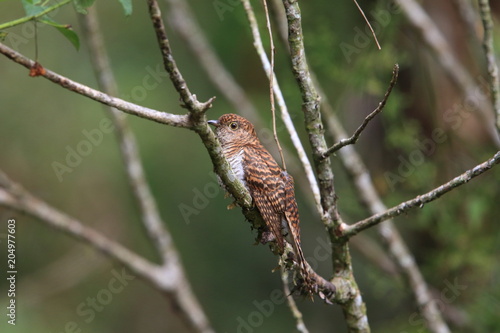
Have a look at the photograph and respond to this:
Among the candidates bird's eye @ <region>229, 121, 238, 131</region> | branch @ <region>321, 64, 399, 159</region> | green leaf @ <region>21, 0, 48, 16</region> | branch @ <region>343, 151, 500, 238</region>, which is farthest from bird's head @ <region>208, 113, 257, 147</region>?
green leaf @ <region>21, 0, 48, 16</region>

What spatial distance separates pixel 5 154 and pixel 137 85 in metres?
1.68

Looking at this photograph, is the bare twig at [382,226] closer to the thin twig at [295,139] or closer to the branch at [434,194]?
the thin twig at [295,139]

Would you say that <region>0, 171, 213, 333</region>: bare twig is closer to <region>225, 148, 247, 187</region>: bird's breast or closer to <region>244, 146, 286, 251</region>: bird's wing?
<region>225, 148, 247, 187</region>: bird's breast

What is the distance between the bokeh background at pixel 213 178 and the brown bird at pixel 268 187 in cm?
198

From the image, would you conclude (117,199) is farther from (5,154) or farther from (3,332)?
(3,332)

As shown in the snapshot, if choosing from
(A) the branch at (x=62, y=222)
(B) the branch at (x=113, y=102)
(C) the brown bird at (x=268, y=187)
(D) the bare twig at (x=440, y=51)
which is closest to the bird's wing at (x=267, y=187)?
(C) the brown bird at (x=268, y=187)

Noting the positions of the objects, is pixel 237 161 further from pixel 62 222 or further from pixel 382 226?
pixel 62 222

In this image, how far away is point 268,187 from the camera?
133 inches

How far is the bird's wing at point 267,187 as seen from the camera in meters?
2.96

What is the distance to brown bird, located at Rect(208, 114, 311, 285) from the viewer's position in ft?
9.71

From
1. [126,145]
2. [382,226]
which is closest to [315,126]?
[382,226]

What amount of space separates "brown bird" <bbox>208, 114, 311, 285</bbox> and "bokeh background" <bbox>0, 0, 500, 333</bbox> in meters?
1.98

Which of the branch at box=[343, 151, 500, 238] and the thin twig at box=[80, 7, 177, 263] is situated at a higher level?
the thin twig at box=[80, 7, 177, 263]

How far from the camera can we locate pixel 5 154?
698 cm
